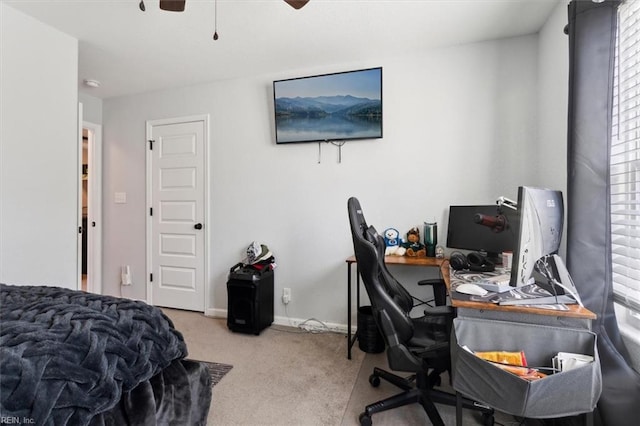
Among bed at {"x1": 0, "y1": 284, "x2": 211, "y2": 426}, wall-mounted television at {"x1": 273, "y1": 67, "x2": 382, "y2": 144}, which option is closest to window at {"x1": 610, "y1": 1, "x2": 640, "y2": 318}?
wall-mounted television at {"x1": 273, "y1": 67, "x2": 382, "y2": 144}

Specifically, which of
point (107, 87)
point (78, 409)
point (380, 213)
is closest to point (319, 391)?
point (78, 409)

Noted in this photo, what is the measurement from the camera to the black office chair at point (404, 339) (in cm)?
152

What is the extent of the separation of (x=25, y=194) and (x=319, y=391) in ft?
8.19

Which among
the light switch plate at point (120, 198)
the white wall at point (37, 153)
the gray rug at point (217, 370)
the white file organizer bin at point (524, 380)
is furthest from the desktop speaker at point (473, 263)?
the light switch plate at point (120, 198)

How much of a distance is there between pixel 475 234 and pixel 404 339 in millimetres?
1211

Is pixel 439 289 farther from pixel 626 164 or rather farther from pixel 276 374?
pixel 276 374

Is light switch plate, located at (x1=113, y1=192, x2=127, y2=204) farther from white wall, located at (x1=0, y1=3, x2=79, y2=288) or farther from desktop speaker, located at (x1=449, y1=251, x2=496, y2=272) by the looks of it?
desktop speaker, located at (x1=449, y1=251, x2=496, y2=272)

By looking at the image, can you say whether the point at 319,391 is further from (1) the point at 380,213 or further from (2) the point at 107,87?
(2) the point at 107,87

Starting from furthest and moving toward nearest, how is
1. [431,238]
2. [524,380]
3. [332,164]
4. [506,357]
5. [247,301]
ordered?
[332,164] → [247,301] → [431,238] → [506,357] → [524,380]

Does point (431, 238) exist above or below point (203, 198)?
below

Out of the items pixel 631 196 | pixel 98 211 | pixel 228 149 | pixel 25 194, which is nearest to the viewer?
pixel 631 196

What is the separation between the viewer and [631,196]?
1.44 meters

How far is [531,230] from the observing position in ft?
3.99

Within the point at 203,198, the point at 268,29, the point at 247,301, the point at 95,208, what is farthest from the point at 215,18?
the point at 95,208
